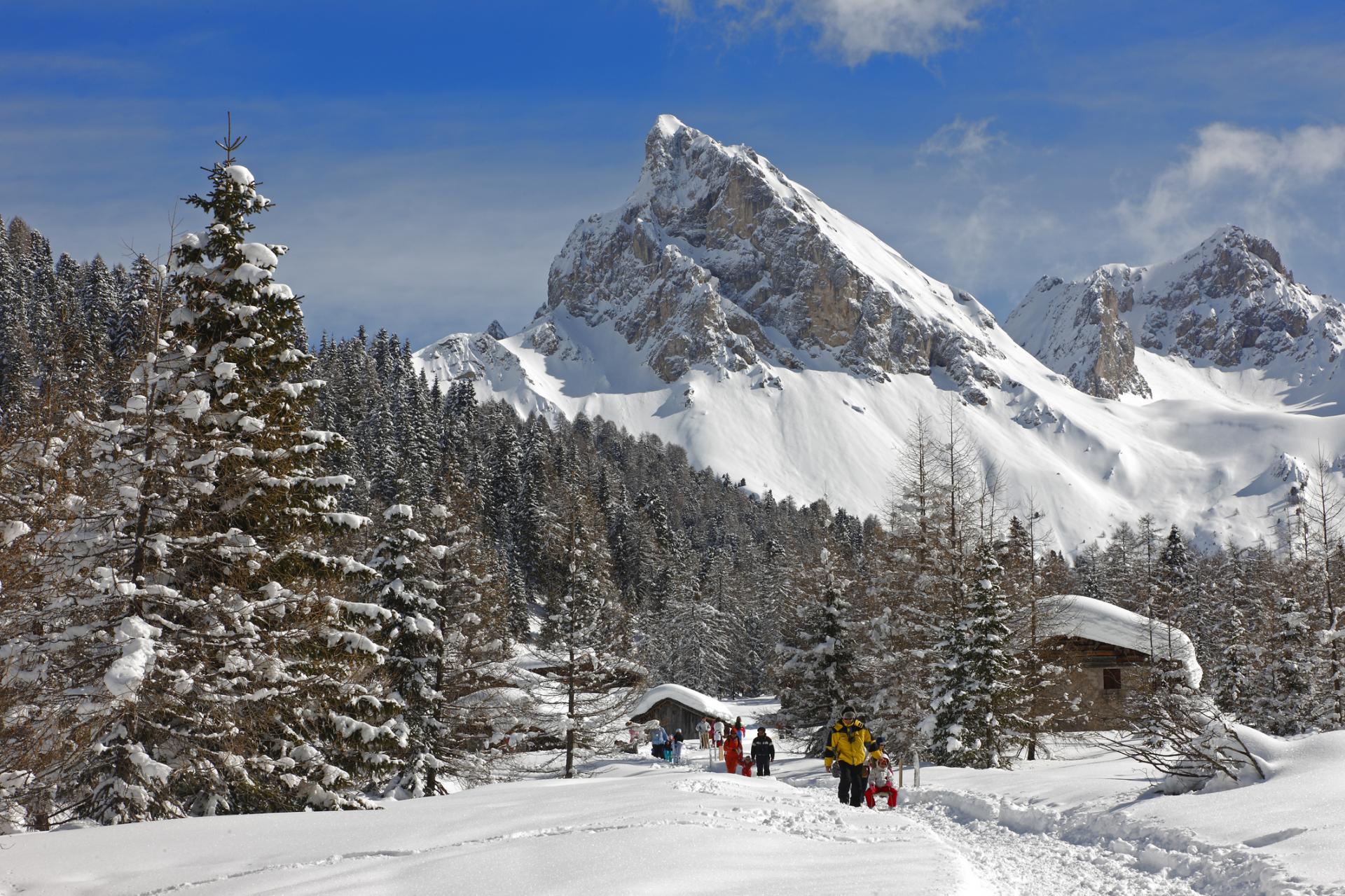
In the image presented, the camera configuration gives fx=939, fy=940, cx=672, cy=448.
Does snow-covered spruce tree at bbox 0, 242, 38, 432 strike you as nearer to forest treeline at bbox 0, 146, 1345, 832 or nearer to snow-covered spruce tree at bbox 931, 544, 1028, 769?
forest treeline at bbox 0, 146, 1345, 832

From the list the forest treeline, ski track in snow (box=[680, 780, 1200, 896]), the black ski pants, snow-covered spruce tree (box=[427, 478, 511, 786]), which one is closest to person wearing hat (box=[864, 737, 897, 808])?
the black ski pants

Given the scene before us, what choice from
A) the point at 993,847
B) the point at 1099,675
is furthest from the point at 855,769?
the point at 1099,675

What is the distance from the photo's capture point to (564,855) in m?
8.62

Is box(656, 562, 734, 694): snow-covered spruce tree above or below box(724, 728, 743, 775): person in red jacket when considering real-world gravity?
above

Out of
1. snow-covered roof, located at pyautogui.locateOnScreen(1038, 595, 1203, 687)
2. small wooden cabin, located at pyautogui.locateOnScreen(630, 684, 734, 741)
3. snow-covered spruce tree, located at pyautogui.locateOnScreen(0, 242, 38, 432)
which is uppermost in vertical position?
snow-covered spruce tree, located at pyautogui.locateOnScreen(0, 242, 38, 432)

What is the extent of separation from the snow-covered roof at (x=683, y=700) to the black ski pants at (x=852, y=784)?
112 ft

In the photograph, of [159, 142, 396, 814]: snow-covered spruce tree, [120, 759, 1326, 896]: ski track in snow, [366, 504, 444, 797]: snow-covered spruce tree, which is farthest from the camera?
[366, 504, 444, 797]: snow-covered spruce tree

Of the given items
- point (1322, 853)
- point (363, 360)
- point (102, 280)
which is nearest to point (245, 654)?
point (1322, 853)

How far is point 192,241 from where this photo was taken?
15914 millimetres

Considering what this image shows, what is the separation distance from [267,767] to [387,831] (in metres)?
5.24

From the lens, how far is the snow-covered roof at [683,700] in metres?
50.4

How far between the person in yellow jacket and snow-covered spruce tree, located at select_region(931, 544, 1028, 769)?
9.17 meters

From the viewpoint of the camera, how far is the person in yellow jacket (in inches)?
641

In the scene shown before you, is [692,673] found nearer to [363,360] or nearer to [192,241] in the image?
[192,241]
